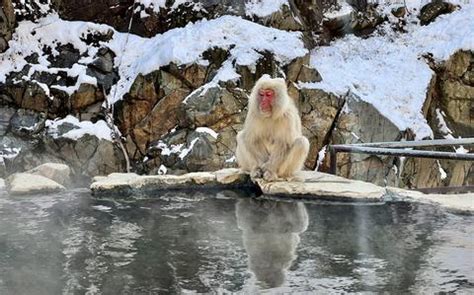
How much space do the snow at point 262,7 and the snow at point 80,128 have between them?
14.4 feet

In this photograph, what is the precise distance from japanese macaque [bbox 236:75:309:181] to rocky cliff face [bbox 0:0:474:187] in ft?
18.1

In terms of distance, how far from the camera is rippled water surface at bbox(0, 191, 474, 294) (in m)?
2.71

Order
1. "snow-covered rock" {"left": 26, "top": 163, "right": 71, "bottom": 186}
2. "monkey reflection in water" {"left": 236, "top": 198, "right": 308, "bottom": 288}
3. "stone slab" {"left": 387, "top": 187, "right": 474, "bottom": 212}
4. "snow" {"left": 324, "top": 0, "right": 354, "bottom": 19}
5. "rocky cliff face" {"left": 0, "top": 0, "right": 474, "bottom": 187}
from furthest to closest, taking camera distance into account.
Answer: "snow" {"left": 324, "top": 0, "right": 354, "bottom": 19}
"rocky cliff face" {"left": 0, "top": 0, "right": 474, "bottom": 187}
"snow-covered rock" {"left": 26, "top": 163, "right": 71, "bottom": 186}
"stone slab" {"left": 387, "top": 187, "right": 474, "bottom": 212}
"monkey reflection in water" {"left": 236, "top": 198, "right": 308, "bottom": 288}

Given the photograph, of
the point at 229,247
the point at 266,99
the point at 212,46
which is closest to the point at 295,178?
the point at 266,99

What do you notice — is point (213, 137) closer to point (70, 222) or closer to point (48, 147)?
point (48, 147)

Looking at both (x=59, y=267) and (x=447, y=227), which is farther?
(x=447, y=227)

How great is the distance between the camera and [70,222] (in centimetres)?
404

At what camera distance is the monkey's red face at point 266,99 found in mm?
5406

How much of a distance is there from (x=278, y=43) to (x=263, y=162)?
731 centimetres

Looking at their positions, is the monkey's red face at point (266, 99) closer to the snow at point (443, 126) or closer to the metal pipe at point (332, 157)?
the metal pipe at point (332, 157)

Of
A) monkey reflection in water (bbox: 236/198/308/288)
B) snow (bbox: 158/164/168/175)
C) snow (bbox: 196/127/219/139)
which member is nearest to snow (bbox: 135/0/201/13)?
snow (bbox: 196/127/219/139)

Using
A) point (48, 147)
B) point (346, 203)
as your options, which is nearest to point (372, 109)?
point (48, 147)

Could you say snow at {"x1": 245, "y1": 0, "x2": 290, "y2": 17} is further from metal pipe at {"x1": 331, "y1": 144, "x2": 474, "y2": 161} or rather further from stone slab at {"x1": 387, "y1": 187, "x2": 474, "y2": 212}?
stone slab at {"x1": 387, "y1": 187, "x2": 474, "y2": 212}

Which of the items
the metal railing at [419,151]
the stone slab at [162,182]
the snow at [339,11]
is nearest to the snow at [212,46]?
the snow at [339,11]
